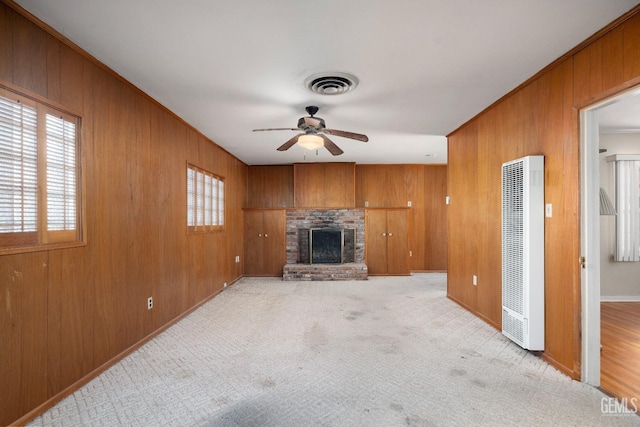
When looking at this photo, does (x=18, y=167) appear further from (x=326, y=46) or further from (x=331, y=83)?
(x=331, y=83)

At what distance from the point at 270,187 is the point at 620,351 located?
6287 millimetres

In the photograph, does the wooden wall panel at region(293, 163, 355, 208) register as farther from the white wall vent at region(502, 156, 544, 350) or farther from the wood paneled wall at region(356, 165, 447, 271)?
the white wall vent at region(502, 156, 544, 350)

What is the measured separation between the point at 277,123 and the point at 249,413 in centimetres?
333

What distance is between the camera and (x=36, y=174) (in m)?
2.05

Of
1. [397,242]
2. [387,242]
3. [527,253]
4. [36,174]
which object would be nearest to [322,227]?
[387,242]

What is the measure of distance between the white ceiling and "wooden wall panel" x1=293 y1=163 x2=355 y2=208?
3208mm

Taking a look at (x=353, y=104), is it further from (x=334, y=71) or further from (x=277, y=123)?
(x=277, y=123)

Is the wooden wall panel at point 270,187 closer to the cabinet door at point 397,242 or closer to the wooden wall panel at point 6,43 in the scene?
the cabinet door at point 397,242

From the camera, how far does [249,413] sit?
1.99 metres

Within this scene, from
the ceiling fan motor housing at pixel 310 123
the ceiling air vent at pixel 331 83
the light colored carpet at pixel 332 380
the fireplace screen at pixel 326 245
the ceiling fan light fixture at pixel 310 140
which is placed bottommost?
the light colored carpet at pixel 332 380

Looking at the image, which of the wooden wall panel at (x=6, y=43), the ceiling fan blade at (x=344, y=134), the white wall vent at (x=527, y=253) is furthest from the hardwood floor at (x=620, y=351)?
the wooden wall panel at (x=6, y=43)

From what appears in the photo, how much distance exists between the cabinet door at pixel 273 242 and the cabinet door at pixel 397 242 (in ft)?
7.67

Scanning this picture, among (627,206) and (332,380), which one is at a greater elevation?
(627,206)

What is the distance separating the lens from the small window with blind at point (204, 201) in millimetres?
4398
